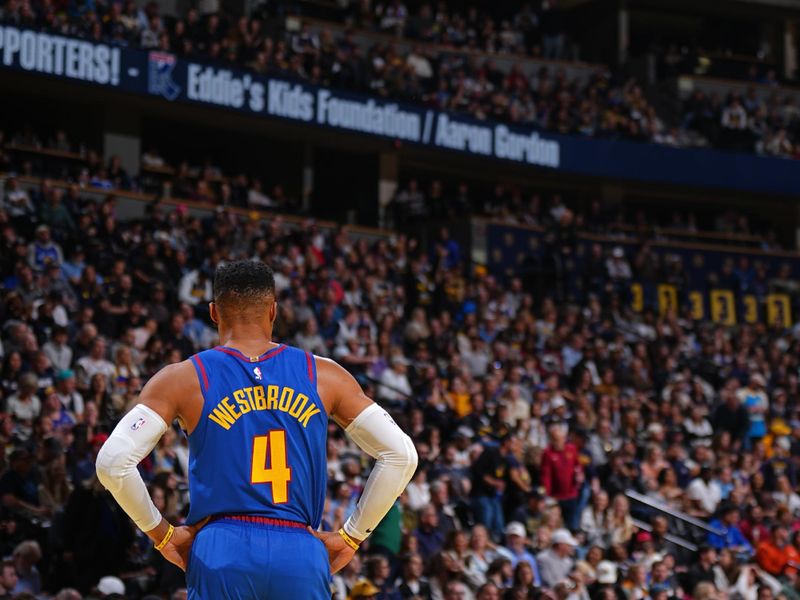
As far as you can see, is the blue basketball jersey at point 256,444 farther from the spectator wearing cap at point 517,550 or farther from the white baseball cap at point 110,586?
the spectator wearing cap at point 517,550

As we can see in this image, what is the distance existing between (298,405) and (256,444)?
0.20 m

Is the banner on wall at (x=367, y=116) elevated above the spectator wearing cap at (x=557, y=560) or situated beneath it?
elevated above

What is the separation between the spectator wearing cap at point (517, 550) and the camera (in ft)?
47.8

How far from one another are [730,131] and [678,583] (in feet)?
65.6

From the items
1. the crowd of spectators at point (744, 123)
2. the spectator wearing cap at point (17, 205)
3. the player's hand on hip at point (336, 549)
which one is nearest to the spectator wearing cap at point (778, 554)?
the spectator wearing cap at point (17, 205)

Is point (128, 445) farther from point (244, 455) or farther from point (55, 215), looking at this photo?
point (55, 215)

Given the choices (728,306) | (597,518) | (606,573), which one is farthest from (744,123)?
(606,573)

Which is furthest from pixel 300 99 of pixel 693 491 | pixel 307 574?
pixel 307 574

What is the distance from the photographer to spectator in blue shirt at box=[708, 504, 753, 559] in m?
17.2

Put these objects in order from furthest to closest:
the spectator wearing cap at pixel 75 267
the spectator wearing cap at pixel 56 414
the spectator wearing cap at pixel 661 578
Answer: the spectator wearing cap at pixel 75 267 < the spectator wearing cap at pixel 661 578 < the spectator wearing cap at pixel 56 414

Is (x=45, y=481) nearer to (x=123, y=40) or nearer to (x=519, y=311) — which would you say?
(x=519, y=311)

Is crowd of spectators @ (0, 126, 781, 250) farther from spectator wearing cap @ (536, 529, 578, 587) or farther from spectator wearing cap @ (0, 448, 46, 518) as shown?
spectator wearing cap @ (536, 529, 578, 587)

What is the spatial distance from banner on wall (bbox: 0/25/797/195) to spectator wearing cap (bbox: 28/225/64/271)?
19.1ft

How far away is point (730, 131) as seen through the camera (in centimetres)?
3341
